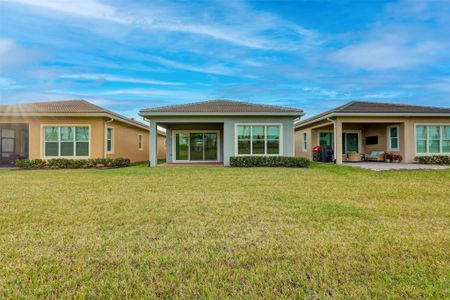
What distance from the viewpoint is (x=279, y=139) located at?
15.9m

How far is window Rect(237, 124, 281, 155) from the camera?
1590 cm

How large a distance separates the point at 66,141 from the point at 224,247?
15.7 m

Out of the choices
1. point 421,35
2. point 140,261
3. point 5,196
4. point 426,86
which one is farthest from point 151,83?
point 426,86

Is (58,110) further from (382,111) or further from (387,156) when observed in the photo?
(387,156)

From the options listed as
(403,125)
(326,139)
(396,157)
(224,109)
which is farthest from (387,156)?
(224,109)

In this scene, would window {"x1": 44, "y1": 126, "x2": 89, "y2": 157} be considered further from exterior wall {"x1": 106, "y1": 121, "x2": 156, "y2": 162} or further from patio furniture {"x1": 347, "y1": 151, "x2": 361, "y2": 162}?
patio furniture {"x1": 347, "y1": 151, "x2": 361, "y2": 162}

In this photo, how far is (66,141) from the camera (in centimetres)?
1573

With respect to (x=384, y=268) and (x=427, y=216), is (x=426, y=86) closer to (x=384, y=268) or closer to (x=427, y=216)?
(x=427, y=216)

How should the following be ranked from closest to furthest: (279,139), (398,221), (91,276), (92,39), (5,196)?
(91,276)
(398,221)
(5,196)
(92,39)
(279,139)

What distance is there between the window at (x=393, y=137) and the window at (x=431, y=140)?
1141 mm

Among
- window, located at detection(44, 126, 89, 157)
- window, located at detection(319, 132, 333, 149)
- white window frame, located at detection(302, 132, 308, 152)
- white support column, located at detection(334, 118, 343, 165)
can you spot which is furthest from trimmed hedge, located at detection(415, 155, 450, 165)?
window, located at detection(44, 126, 89, 157)

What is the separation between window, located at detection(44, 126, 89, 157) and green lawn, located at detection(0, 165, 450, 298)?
393 inches

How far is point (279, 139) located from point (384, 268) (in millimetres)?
13296

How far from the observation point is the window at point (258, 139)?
1590 centimetres
